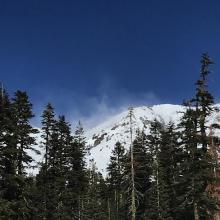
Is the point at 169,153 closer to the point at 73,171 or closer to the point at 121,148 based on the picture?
the point at 73,171

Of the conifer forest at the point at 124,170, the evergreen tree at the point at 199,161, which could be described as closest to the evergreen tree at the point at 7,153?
the conifer forest at the point at 124,170

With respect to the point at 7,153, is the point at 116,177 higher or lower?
higher

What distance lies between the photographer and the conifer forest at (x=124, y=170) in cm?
3894

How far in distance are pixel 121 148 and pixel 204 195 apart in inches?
1942

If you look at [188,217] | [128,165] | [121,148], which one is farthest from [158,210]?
[121,148]

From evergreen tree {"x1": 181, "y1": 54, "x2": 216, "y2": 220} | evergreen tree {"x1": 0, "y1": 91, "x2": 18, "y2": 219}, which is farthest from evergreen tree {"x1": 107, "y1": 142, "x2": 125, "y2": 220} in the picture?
evergreen tree {"x1": 0, "y1": 91, "x2": 18, "y2": 219}

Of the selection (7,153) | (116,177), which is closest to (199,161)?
(7,153)

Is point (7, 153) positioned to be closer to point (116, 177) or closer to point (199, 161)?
point (199, 161)

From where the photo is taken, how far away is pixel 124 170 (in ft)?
191

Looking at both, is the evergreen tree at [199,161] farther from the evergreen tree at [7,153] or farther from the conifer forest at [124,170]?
the evergreen tree at [7,153]

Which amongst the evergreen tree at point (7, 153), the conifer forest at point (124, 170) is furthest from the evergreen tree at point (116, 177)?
the evergreen tree at point (7, 153)

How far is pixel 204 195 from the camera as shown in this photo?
139ft

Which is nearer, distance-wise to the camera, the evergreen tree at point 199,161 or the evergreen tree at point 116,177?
the evergreen tree at point 199,161

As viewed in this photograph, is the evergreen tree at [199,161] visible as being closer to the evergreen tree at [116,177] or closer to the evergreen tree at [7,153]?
the evergreen tree at [7,153]
